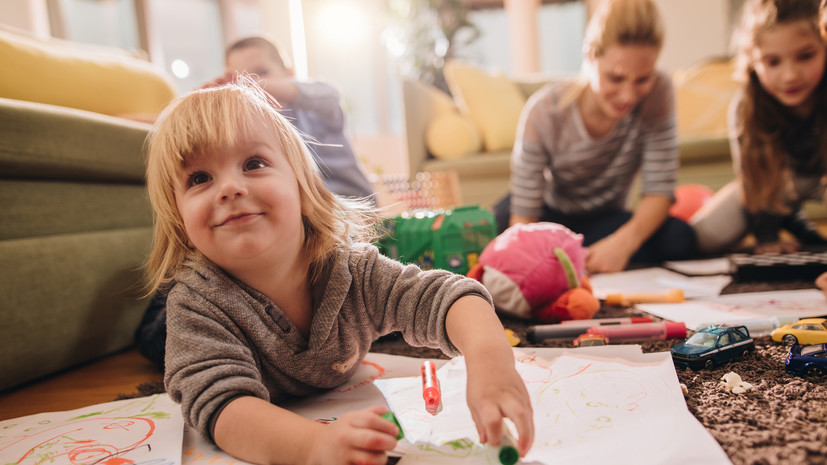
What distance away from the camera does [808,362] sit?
53 centimetres

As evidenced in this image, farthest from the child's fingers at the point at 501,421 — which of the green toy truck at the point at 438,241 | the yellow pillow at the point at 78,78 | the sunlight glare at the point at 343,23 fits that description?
the sunlight glare at the point at 343,23

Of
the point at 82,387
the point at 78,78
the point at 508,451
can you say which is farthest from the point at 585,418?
the point at 78,78

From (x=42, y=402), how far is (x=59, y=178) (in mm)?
370

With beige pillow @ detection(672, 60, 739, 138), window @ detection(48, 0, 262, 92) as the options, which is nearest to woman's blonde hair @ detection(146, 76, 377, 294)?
beige pillow @ detection(672, 60, 739, 138)

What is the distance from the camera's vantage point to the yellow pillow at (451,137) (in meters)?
2.21

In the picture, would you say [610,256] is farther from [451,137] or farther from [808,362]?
[451,137]

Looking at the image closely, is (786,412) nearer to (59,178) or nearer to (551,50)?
(59,178)

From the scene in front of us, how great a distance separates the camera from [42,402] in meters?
0.71

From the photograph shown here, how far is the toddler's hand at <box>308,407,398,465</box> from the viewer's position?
14.6 inches

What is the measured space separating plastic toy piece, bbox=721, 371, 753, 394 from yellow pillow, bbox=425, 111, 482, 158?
1.76 meters

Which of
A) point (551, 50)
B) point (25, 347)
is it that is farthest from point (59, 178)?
point (551, 50)

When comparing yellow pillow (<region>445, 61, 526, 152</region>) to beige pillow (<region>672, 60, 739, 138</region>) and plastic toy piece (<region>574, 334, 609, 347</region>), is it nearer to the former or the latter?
beige pillow (<region>672, 60, 739, 138</region>)

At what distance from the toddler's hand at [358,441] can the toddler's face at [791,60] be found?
1211 millimetres

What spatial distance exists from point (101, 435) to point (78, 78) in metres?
0.99
